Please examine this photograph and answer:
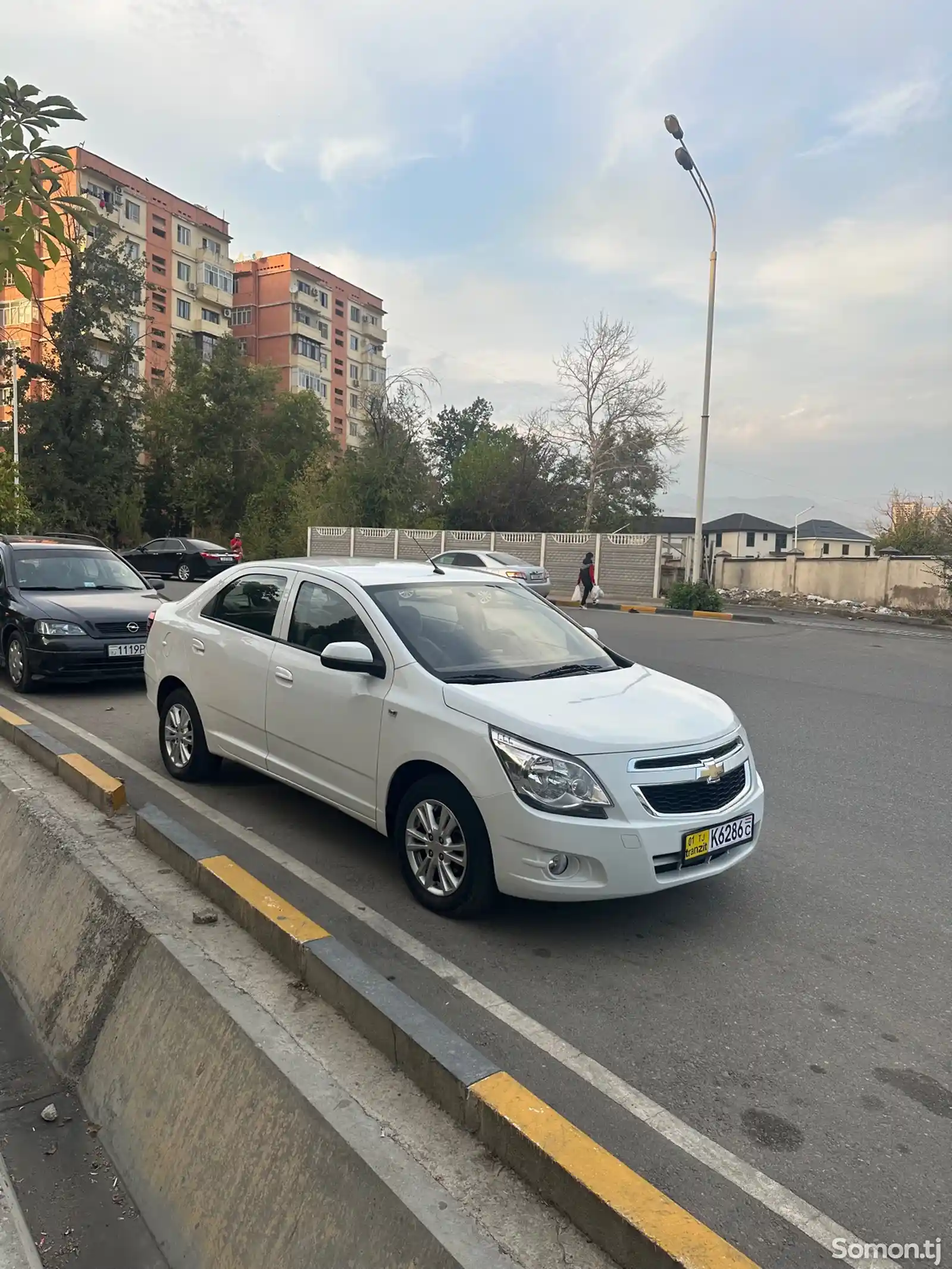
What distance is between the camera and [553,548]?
101ft

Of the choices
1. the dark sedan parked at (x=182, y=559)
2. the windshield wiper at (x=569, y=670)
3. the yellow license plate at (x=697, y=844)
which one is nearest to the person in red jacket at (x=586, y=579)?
Answer: the dark sedan parked at (x=182, y=559)

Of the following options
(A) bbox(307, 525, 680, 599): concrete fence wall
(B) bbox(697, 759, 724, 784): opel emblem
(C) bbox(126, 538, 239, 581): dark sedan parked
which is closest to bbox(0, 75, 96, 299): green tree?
(B) bbox(697, 759, 724, 784): opel emblem

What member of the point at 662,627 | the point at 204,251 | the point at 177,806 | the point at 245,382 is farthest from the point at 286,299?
the point at 177,806

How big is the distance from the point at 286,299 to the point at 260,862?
73226 millimetres

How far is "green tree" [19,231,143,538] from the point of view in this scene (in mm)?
41781

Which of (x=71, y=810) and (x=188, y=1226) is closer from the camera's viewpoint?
(x=188, y=1226)

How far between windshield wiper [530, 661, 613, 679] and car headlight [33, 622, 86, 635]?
6.03m

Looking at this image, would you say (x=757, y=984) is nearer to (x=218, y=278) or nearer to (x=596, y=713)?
(x=596, y=713)

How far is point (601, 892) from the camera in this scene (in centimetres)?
378

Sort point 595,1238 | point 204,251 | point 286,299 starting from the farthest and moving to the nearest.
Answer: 1. point 286,299
2. point 204,251
3. point 595,1238

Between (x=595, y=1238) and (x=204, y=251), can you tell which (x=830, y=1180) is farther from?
(x=204, y=251)

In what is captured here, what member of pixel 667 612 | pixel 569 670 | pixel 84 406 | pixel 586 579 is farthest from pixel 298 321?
pixel 569 670

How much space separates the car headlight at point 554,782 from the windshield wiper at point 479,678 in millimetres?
617

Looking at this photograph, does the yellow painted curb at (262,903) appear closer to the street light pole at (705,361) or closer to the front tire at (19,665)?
the front tire at (19,665)
